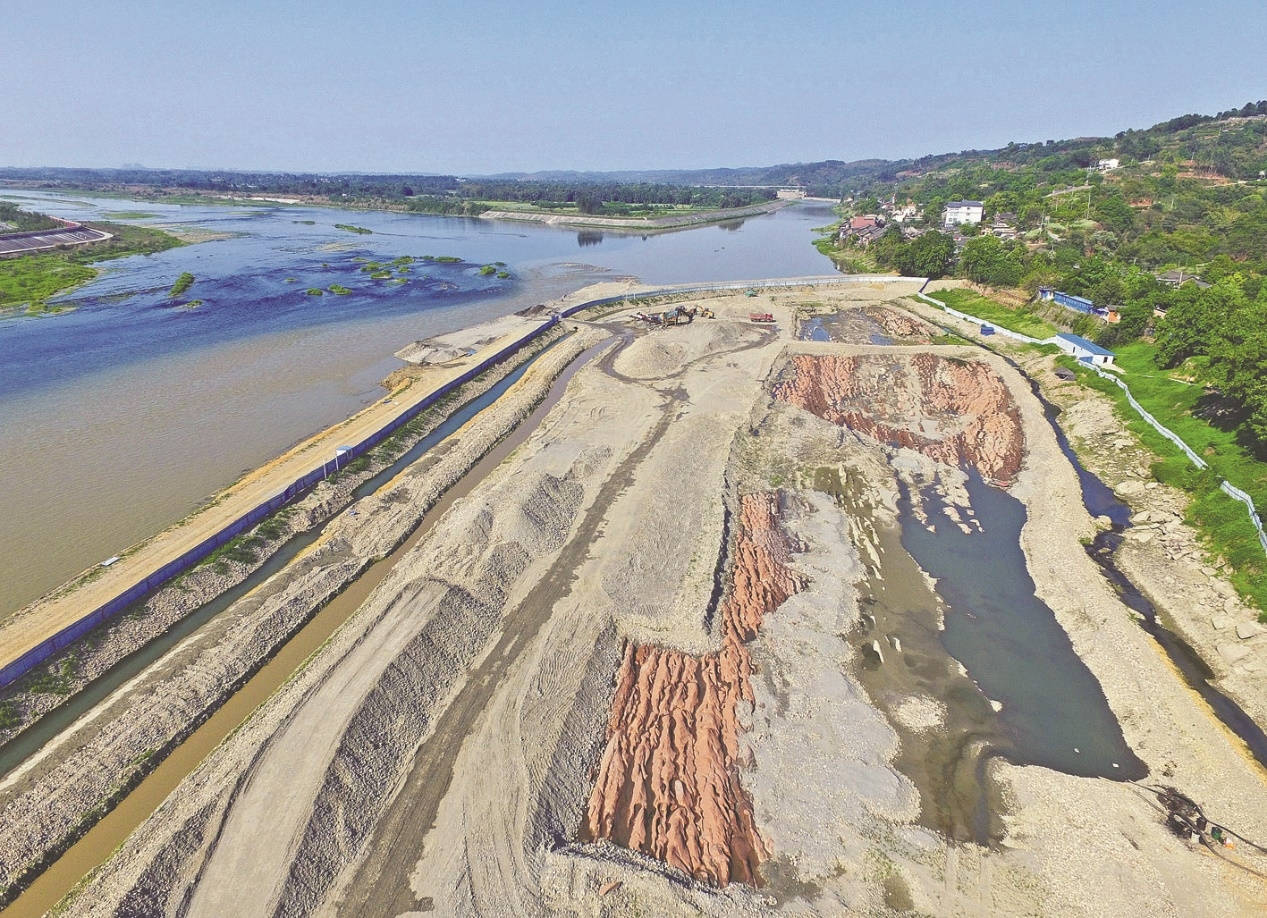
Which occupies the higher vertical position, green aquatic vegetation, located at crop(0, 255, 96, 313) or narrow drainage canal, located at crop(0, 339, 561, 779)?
green aquatic vegetation, located at crop(0, 255, 96, 313)

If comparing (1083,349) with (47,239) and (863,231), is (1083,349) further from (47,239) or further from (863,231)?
(47,239)

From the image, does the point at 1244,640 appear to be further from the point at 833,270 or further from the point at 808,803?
the point at 833,270

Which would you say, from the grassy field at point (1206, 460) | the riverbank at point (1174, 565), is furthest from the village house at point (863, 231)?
the riverbank at point (1174, 565)

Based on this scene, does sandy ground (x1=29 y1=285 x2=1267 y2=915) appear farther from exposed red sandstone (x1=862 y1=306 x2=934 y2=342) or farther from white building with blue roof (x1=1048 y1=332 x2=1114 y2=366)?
exposed red sandstone (x1=862 y1=306 x2=934 y2=342)

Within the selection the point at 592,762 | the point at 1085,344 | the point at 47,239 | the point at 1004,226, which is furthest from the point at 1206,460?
the point at 47,239

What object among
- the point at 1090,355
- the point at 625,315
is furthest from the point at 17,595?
the point at 1090,355

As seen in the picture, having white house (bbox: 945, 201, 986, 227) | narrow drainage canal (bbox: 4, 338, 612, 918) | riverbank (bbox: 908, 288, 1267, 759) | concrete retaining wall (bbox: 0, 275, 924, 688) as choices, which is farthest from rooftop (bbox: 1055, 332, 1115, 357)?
white house (bbox: 945, 201, 986, 227)
